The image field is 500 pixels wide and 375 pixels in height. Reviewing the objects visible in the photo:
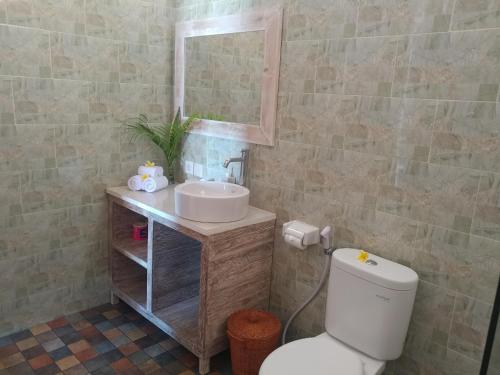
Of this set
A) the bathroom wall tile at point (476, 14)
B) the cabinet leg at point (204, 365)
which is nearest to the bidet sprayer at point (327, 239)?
the cabinet leg at point (204, 365)

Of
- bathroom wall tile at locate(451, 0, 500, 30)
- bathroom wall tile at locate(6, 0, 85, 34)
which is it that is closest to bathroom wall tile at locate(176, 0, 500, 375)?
bathroom wall tile at locate(451, 0, 500, 30)

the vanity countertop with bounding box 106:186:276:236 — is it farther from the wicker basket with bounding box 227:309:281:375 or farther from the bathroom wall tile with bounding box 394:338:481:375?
the bathroom wall tile with bounding box 394:338:481:375

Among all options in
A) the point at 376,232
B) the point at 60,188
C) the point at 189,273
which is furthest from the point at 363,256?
the point at 60,188

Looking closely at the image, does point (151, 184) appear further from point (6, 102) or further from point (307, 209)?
point (307, 209)

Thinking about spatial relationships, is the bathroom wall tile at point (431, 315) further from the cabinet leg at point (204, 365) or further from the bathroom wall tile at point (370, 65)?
the cabinet leg at point (204, 365)

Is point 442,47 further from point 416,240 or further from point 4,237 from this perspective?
point 4,237

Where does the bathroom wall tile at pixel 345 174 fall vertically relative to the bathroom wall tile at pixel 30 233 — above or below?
above

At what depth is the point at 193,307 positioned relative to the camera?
2496mm

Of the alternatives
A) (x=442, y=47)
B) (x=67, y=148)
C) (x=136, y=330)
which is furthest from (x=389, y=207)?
(x=67, y=148)

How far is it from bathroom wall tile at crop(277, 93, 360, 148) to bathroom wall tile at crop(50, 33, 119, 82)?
3.73 ft

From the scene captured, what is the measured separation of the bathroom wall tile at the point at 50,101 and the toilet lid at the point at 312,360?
1779mm

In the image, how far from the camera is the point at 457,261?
5.26ft

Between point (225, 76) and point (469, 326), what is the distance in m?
1.81

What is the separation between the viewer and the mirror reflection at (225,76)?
2.27 metres
